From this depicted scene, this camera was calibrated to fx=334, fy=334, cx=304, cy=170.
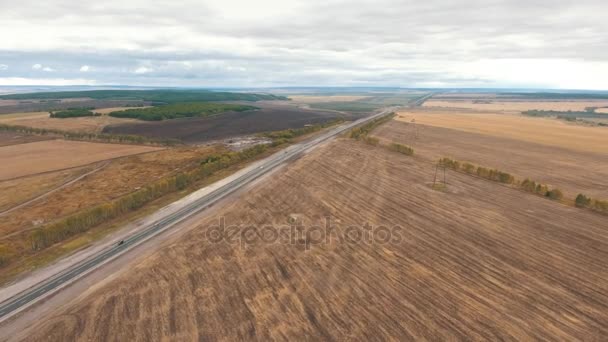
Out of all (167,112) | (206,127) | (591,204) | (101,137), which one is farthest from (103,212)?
(167,112)

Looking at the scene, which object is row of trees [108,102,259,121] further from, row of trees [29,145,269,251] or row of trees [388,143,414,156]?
row of trees [388,143,414,156]

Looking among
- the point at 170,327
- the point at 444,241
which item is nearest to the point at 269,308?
the point at 170,327

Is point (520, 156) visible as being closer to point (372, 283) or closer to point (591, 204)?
point (591, 204)

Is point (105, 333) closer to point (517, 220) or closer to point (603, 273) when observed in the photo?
point (603, 273)

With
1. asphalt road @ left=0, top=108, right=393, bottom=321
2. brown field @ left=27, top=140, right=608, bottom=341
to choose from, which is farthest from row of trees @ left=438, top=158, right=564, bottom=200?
asphalt road @ left=0, top=108, right=393, bottom=321

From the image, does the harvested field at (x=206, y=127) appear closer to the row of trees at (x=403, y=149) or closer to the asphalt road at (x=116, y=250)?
the asphalt road at (x=116, y=250)

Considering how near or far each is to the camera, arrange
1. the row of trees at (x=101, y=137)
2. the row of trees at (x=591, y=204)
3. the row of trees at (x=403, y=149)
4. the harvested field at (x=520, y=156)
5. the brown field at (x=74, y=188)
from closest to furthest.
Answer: the brown field at (x=74, y=188) → the row of trees at (x=591, y=204) → the harvested field at (x=520, y=156) → the row of trees at (x=403, y=149) → the row of trees at (x=101, y=137)

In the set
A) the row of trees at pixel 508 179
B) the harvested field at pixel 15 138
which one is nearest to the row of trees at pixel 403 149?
the row of trees at pixel 508 179
